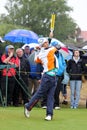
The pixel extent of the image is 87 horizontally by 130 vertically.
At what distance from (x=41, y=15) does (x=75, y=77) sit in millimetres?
55959

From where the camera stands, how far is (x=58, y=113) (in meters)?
12.6

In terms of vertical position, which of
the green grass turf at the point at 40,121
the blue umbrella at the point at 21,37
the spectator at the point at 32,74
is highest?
the blue umbrella at the point at 21,37

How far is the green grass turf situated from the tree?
54.8 meters

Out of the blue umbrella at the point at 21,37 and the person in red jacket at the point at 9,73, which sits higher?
the blue umbrella at the point at 21,37

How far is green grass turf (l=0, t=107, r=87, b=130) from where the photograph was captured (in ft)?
32.6

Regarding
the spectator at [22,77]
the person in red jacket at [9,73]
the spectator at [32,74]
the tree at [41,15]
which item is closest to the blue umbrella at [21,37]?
the spectator at [32,74]

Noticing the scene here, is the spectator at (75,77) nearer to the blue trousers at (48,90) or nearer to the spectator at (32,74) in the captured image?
the spectator at (32,74)

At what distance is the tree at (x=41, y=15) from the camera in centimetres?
6850

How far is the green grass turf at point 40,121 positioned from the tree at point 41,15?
54767 millimetres

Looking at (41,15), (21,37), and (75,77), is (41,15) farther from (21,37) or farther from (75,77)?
(75,77)

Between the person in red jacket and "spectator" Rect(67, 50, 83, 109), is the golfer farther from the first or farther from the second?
"spectator" Rect(67, 50, 83, 109)

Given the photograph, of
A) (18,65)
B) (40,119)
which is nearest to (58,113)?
(40,119)

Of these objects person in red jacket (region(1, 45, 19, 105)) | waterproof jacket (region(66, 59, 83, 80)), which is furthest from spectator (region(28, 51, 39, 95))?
waterproof jacket (region(66, 59, 83, 80))

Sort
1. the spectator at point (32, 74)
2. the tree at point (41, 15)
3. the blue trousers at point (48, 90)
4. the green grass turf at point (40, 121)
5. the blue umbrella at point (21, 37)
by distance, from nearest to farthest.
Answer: the green grass turf at point (40, 121)
the blue trousers at point (48, 90)
the spectator at point (32, 74)
the blue umbrella at point (21, 37)
the tree at point (41, 15)
